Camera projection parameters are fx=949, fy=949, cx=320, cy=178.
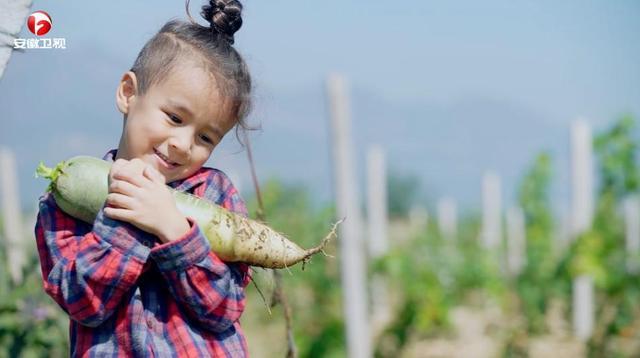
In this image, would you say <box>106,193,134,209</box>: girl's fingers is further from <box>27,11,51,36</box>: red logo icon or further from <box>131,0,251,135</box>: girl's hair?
<box>27,11,51,36</box>: red logo icon

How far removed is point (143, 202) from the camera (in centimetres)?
162

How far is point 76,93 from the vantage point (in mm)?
4184

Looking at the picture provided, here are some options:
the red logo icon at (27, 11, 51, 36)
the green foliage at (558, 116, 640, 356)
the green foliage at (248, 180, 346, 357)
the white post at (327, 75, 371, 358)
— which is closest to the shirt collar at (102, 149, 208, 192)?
the red logo icon at (27, 11, 51, 36)

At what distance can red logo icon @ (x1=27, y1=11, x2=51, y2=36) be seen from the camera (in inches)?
98.6

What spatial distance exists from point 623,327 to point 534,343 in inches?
51.6

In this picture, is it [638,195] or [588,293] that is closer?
[588,293]

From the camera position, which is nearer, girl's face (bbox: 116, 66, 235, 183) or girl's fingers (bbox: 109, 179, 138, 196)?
girl's fingers (bbox: 109, 179, 138, 196)

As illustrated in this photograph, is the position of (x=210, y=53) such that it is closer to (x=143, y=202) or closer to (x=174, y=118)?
(x=174, y=118)

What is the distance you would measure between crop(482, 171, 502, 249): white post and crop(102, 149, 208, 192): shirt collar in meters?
11.7

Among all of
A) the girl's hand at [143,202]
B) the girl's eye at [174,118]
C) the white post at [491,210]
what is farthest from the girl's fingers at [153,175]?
the white post at [491,210]

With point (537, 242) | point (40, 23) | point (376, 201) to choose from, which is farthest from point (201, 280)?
point (537, 242)

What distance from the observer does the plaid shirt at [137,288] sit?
1.62 m

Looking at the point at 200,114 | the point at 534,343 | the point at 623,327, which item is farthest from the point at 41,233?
the point at 534,343

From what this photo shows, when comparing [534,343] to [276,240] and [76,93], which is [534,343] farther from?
[276,240]
